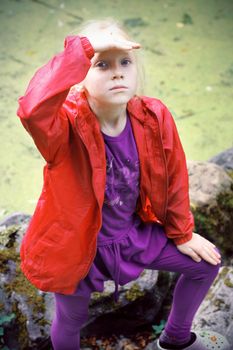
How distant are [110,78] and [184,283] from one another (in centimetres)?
77

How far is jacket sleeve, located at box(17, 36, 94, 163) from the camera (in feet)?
4.67

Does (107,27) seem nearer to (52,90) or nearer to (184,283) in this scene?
(52,90)

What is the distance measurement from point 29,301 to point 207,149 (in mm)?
1701

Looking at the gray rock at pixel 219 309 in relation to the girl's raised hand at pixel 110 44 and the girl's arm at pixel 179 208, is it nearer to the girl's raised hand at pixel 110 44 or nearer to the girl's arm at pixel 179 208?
the girl's arm at pixel 179 208

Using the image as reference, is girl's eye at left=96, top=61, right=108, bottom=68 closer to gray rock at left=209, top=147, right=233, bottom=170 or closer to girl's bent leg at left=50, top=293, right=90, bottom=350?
girl's bent leg at left=50, top=293, right=90, bottom=350

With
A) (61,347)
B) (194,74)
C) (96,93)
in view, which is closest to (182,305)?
(61,347)

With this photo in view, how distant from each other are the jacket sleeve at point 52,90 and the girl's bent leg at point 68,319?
0.57 meters

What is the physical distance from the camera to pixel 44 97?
142 cm

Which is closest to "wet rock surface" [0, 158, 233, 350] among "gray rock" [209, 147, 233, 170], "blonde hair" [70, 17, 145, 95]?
"gray rock" [209, 147, 233, 170]

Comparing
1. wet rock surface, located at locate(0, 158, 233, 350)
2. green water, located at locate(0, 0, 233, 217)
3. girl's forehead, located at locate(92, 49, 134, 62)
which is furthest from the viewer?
green water, located at locate(0, 0, 233, 217)

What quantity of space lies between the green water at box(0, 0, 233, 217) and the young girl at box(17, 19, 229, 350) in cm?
137

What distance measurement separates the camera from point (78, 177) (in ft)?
5.34

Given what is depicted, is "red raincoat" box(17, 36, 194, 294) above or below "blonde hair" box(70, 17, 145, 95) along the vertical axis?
below

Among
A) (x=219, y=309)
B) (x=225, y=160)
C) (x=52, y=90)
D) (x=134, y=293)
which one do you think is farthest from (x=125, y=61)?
(x=225, y=160)
